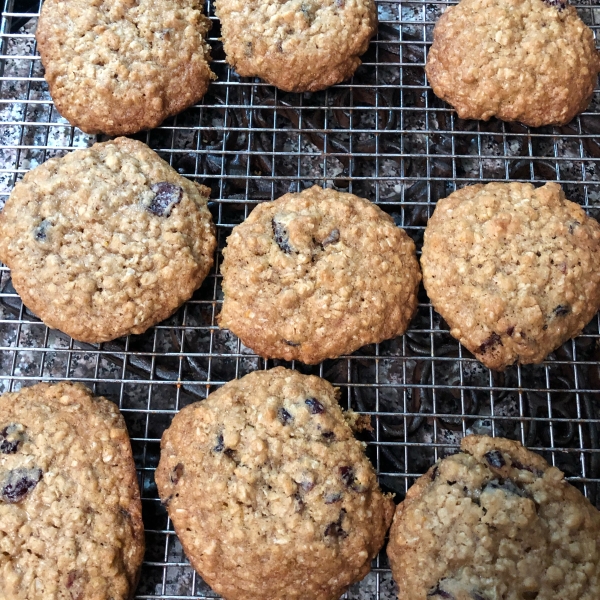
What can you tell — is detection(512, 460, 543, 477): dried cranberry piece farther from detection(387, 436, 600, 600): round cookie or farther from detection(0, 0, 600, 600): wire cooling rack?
detection(0, 0, 600, 600): wire cooling rack

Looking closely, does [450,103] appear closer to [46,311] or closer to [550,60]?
[550,60]

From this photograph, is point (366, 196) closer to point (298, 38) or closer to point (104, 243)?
point (298, 38)

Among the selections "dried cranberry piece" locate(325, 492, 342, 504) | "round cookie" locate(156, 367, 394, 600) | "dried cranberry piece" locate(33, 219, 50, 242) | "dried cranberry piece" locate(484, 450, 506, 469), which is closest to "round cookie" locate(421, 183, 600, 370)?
"dried cranberry piece" locate(484, 450, 506, 469)

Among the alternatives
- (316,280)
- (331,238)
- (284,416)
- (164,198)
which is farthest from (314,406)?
(164,198)

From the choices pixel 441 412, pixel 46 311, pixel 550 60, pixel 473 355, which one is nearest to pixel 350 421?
pixel 441 412

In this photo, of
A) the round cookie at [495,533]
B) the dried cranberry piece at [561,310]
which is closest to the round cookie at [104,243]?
the round cookie at [495,533]

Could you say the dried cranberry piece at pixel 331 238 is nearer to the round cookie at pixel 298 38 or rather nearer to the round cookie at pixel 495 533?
the round cookie at pixel 298 38
